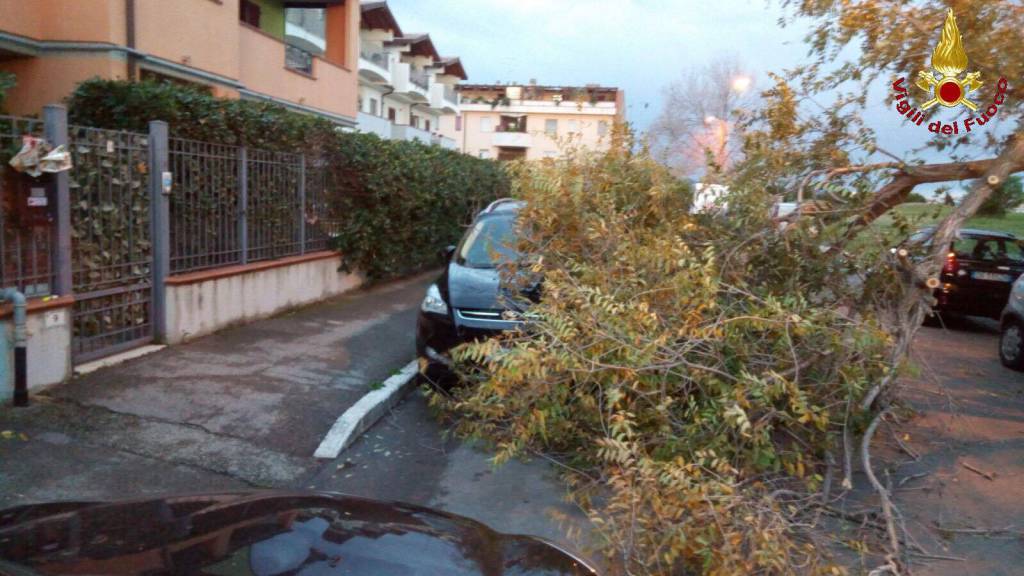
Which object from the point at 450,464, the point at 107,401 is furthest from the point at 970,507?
the point at 107,401

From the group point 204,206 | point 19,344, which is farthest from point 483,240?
point 19,344

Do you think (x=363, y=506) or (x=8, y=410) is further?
(x=8, y=410)

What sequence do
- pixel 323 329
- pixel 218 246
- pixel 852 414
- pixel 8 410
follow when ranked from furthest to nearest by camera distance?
1. pixel 323 329
2. pixel 218 246
3. pixel 8 410
4. pixel 852 414

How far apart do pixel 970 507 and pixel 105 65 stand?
12135 millimetres

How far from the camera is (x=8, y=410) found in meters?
A: 6.11

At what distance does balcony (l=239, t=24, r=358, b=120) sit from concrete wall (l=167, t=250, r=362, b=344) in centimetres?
649

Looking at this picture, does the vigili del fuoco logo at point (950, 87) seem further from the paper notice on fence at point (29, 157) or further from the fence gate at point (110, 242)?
the paper notice on fence at point (29, 157)

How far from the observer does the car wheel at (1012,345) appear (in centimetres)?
992

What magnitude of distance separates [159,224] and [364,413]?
3102mm

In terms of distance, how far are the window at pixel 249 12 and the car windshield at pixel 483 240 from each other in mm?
12739

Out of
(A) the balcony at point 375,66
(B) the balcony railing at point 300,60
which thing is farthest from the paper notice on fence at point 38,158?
(A) the balcony at point 375,66

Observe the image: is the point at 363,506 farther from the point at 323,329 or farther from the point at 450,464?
the point at 323,329

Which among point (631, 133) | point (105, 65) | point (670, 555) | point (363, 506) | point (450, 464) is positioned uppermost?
point (105, 65)

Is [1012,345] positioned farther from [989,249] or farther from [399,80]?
[399,80]
